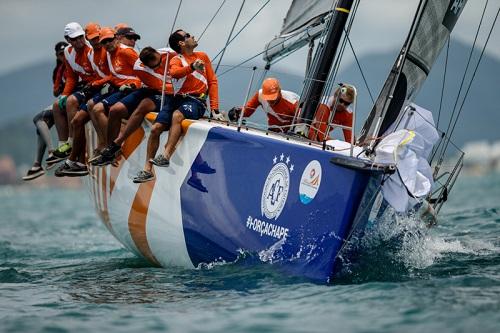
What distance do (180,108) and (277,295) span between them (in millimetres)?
1924

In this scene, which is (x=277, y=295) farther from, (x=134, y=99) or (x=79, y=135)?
(x=79, y=135)

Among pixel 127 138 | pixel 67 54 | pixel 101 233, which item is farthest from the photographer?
pixel 101 233

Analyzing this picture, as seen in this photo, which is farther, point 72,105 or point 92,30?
point 72,105

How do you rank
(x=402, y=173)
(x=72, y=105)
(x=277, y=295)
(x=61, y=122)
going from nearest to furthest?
(x=277, y=295), (x=402, y=173), (x=72, y=105), (x=61, y=122)

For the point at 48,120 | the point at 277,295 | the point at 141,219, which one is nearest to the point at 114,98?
the point at 141,219

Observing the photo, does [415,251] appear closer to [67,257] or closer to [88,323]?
[88,323]

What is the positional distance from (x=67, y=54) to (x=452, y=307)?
434 centimetres

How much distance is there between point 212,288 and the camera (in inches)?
233

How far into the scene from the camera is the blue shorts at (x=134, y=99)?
23.3 ft

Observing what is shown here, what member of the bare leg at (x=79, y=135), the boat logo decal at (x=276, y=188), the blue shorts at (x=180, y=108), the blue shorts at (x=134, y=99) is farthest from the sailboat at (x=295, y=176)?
the bare leg at (x=79, y=135)

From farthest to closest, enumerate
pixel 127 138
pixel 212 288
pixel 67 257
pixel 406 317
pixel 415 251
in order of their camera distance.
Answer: pixel 67 257 < pixel 127 138 < pixel 415 251 < pixel 212 288 < pixel 406 317

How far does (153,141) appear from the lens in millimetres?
6789

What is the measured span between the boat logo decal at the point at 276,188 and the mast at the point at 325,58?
845 mm

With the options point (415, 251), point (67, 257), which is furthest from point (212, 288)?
point (67, 257)
